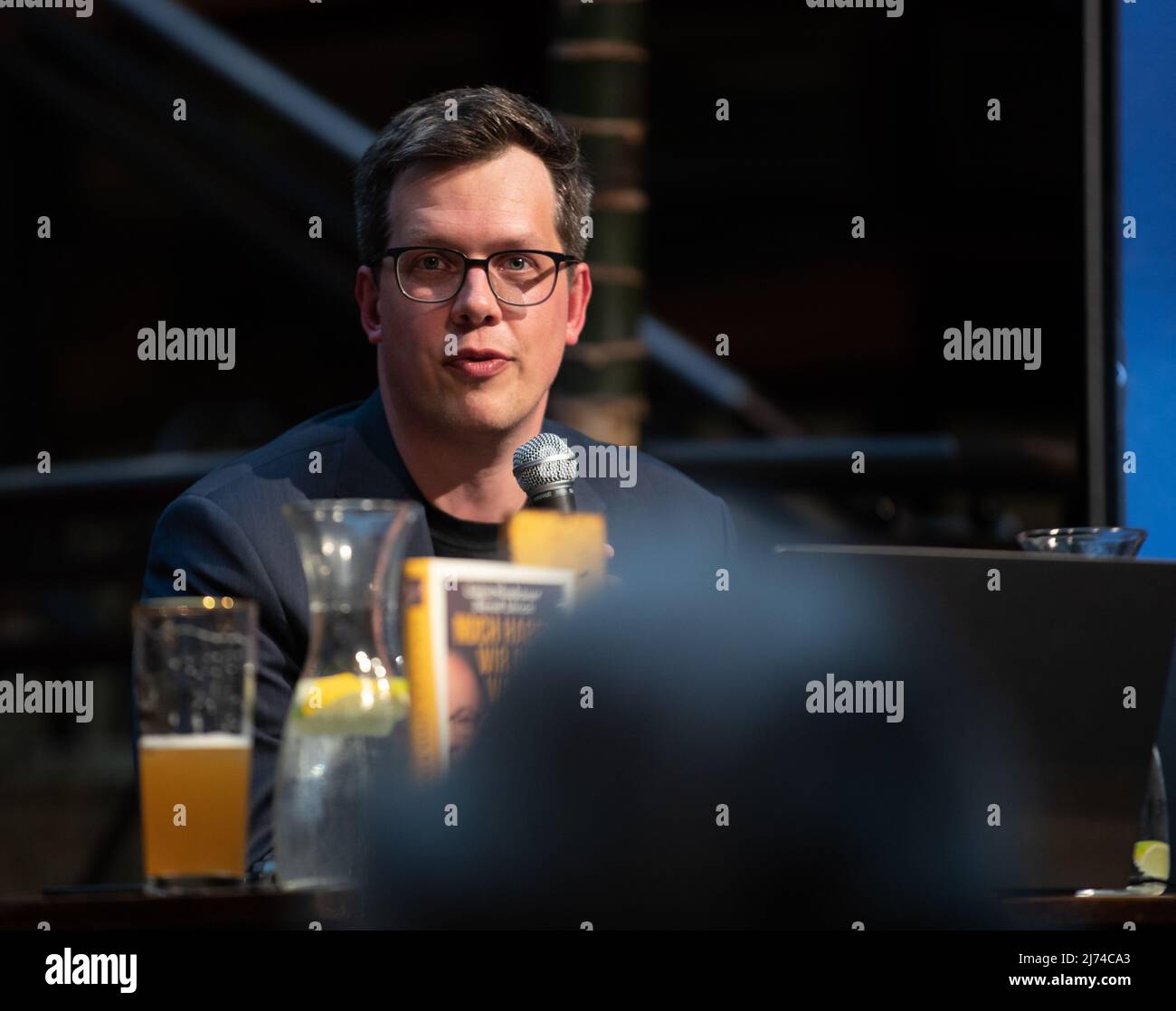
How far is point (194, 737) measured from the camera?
1.18 m

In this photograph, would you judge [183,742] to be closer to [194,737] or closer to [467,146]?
[194,737]

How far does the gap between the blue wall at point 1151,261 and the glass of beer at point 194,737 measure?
131 centimetres

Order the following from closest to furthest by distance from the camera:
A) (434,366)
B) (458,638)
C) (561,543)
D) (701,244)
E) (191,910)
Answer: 1. (191,910)
2. (458,638)
3. (561,543)
4. (434,366)
5. (701,244)

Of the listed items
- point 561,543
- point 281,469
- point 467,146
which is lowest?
point 561,543

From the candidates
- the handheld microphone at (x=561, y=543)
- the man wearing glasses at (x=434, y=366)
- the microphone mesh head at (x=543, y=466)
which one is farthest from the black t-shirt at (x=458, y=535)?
the handheld microphone at (x=561, y=543)

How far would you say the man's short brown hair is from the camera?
90.5 inches

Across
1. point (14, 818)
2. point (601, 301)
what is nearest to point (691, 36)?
point (14, 818)

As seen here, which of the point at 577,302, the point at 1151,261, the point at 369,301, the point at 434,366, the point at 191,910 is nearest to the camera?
the point at 191,910

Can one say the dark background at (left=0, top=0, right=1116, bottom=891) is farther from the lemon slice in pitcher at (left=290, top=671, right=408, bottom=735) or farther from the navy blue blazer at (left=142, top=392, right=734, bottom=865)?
the lemon slice in pitcher at (left=290, top=671, right=408, bottom=735)

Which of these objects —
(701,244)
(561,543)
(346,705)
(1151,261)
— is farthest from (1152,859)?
(701,244)

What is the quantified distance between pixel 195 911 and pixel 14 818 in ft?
18.8

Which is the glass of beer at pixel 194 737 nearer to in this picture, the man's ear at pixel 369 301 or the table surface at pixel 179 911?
the table surface at pixel 179 911

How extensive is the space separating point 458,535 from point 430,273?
374mm

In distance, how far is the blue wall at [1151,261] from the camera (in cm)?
215
